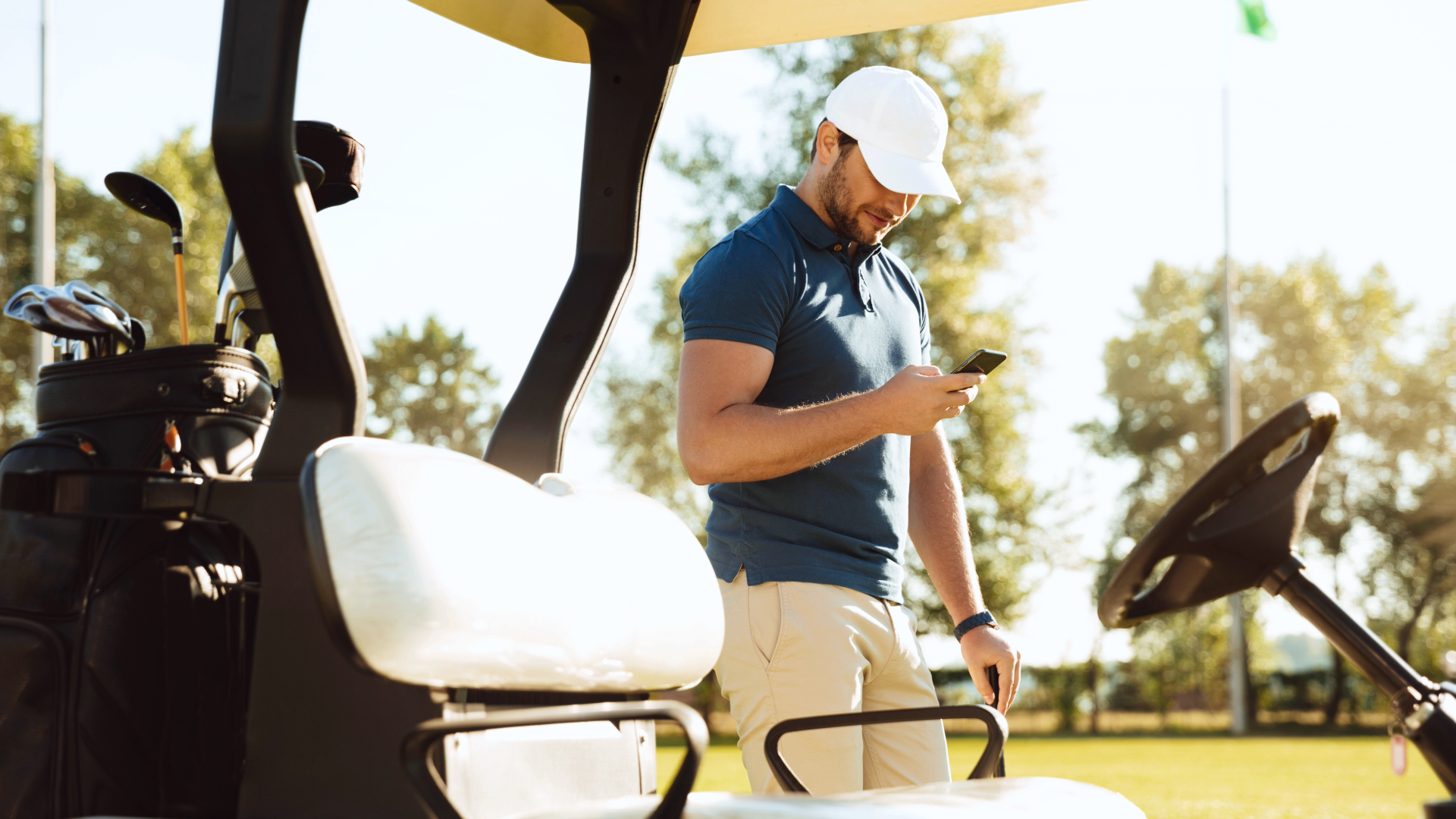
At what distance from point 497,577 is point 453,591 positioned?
0.08 metres

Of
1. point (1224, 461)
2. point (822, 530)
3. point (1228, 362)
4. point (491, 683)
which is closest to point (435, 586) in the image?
point (491, 683)

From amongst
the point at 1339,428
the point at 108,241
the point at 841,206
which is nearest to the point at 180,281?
the point at 841,206

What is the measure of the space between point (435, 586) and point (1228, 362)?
66.7 ft

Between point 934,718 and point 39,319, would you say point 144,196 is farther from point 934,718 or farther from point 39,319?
point 934,718

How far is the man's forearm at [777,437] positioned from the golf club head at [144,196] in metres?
0.99

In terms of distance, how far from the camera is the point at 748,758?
7.28 feet

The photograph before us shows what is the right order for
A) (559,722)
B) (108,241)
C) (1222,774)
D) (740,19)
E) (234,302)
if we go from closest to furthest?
1. (559,722)
2. (234,302)
3. (740,19)
4. (1222,774)
5. (108,241)

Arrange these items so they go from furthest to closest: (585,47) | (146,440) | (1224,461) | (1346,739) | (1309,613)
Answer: (1346,739) < (585,47) < (146,440) < (1224,461) < (1309,613)

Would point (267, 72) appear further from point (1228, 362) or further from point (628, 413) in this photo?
point (1228, 362)

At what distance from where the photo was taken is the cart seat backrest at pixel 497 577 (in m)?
1.21

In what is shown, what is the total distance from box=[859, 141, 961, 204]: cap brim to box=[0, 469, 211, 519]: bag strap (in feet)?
4.42

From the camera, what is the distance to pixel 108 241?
65.6 feet

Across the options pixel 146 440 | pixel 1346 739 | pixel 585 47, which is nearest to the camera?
pixel 146 440

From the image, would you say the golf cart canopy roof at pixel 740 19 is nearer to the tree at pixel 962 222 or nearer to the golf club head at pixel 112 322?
the golf club head at pixel 112 322
